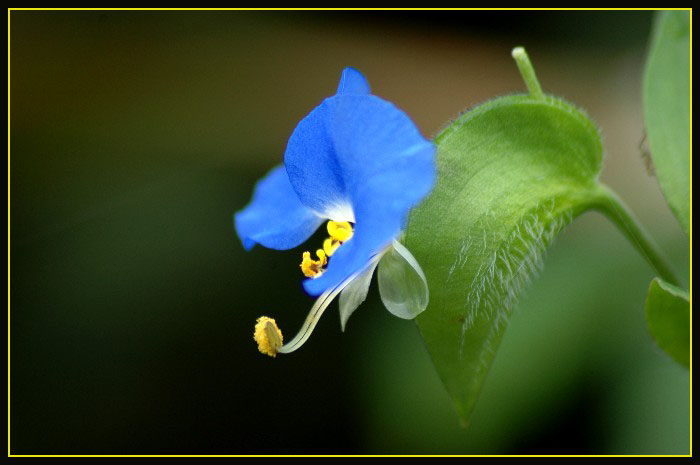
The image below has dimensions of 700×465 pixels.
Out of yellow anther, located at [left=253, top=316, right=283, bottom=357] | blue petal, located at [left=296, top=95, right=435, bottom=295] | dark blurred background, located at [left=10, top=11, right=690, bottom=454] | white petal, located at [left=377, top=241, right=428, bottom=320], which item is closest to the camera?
blue petal, located at [left=296, top=95, right=435, bottom=295]

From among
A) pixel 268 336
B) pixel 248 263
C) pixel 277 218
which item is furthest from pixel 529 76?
pixel 248 263

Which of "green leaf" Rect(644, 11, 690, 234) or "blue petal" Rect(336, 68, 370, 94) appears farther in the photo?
"green leaf" Rect(644, 11, 690, 234)

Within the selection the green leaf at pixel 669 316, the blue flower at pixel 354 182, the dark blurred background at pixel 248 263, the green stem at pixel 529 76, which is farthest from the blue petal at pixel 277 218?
the dark blurred background at pixel 248 263

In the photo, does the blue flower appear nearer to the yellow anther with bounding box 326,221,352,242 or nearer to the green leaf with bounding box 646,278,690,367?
the yellow anther with bounding box 326,221,352,242

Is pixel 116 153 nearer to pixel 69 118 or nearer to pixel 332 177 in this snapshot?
pixel 69 118

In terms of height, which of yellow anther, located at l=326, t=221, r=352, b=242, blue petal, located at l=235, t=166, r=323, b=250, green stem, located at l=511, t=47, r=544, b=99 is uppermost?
green stem, located at l=511, t=47, r=544, b=99

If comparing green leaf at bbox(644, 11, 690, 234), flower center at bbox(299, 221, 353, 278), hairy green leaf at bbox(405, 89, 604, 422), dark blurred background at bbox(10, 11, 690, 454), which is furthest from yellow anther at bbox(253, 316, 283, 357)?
dark blurred background at bbox(10, 11, 690, 454)

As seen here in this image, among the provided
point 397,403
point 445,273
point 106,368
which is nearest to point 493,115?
point 445,273

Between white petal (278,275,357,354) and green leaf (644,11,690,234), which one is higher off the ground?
green leaf (644,11,690,234)
